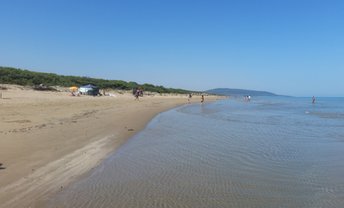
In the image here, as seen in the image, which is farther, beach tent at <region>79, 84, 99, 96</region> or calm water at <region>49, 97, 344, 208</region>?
beach tent at <region>79, 84, 99, 96</region>

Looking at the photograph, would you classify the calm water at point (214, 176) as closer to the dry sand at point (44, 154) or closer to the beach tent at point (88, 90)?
the dry sand at point (44, 154)

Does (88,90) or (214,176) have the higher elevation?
(88,90)

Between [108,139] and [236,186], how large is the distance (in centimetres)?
746

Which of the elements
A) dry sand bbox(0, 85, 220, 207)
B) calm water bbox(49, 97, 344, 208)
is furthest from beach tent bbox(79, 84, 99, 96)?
calm water bbox(49, 97, 344, 208)

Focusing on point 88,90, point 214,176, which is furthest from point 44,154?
point 88,90

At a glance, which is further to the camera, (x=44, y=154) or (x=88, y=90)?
(x=88, y=90)

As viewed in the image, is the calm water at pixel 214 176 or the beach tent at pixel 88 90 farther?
the beach tent at pixel 88 90

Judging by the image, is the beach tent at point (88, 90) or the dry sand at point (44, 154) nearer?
the dry sand at point (44, 154)

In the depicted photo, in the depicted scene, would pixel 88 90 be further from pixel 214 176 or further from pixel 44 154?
pixel 214 176

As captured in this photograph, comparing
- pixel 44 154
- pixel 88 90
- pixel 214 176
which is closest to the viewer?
pixel 214 176

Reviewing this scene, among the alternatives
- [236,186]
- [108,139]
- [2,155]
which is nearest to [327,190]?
[236,186]

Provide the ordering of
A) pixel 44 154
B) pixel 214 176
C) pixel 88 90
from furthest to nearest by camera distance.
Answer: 1. pixel 88 90
2. pixel 44 154
3. pixel 214 176

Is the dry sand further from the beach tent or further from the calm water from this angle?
the beach tent

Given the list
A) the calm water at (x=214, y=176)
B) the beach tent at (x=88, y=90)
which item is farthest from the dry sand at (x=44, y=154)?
the beach tent at (x=88, y=90)
